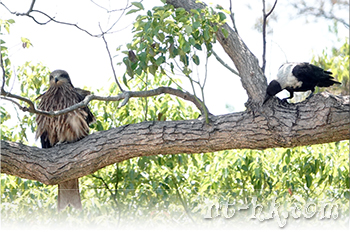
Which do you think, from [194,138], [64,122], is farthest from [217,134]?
[64,122]

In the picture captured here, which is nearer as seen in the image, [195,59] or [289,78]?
[195,59]

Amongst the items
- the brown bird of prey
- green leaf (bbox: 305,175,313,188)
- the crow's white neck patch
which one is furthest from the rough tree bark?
green leaf (bbox: 305,175,313,188)

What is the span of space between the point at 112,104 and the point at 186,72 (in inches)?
59.9

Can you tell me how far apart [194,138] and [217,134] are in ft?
0.44

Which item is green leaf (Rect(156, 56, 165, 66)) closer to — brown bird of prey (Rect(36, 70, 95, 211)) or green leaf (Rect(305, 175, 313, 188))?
brown bird of prey (Rect(36, 70, 95, 211))

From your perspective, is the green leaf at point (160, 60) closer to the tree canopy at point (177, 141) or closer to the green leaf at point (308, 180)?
the tree canopy at point (177, 141)

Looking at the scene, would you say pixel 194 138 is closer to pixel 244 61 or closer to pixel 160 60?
pixel 160 60

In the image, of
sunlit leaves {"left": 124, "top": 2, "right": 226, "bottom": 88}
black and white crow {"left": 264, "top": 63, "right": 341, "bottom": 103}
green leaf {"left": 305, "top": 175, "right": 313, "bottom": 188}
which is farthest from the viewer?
green leaf {"left": 305, "top": 175, "right": 313, "bottom": 188}

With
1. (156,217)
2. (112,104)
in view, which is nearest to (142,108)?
(112,104)

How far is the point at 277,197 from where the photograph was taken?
3469 millimetres

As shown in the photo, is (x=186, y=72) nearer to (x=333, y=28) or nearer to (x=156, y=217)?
(x=156, y=217)

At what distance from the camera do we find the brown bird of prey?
315cm

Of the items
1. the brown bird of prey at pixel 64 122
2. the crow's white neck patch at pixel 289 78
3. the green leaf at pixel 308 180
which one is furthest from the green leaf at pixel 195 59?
the green leaf at pixel 308 180

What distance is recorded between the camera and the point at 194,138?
247 cm
